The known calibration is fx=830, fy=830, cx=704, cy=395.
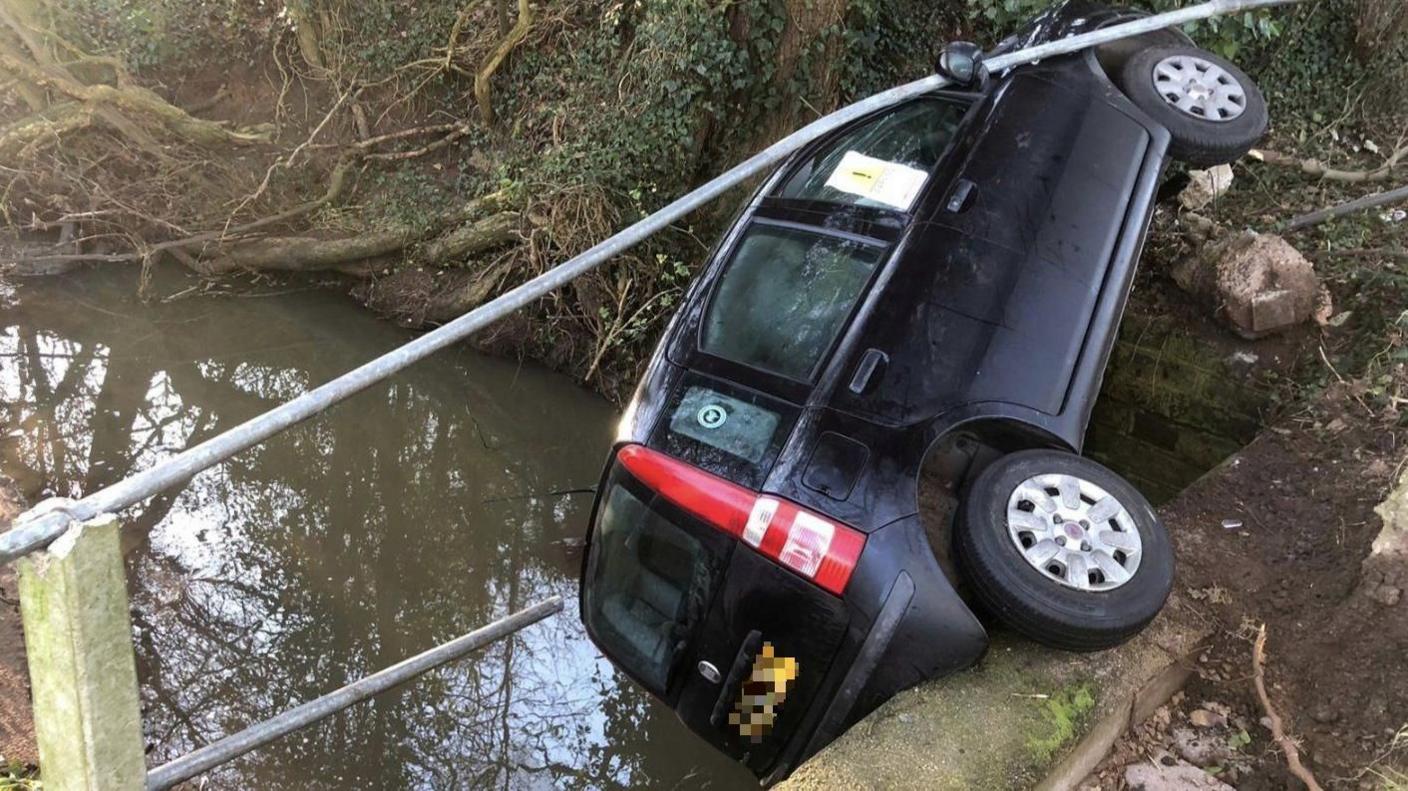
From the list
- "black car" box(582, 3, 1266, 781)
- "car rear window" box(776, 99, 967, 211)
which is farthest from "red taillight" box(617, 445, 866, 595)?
"car rear window" box(776, 99, 967, 211)

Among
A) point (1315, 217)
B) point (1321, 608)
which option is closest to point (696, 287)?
point (1321, 608)

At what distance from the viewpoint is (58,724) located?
1643 mm

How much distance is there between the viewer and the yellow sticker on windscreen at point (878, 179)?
3031mm

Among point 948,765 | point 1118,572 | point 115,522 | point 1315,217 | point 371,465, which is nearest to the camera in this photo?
point 115,522

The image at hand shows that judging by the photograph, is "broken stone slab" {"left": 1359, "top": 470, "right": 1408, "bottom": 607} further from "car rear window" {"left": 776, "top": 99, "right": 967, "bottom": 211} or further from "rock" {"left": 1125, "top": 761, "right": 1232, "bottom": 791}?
"car rear window" {"left": 776, "top": 99, "right": 967, "bottom": 211}

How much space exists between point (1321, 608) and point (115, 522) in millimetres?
3526

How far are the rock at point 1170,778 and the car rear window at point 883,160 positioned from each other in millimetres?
1948

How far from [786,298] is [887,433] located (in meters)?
0.71

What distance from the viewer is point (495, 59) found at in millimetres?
6941

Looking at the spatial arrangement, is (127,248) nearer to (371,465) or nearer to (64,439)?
(64,439)

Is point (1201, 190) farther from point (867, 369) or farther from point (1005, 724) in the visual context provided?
point (1005, 724)

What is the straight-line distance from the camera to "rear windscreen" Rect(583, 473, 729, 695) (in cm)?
249

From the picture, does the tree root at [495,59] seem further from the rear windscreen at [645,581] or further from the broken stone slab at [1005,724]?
the broken stone slab at [1005,724]

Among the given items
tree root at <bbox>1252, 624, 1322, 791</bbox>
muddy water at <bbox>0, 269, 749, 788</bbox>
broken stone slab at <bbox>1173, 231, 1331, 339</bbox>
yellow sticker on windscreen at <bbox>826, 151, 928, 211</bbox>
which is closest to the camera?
tree root at <bbox>1252, 624, 1322, 791</bbox>
